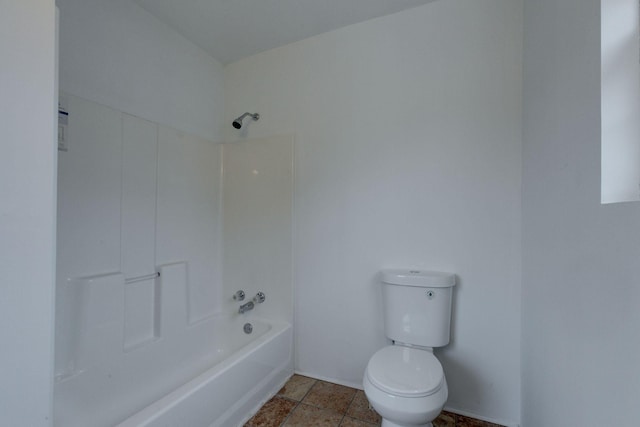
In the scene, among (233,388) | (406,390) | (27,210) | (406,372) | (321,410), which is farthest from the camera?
(321,410)

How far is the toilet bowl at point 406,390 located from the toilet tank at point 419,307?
0.18 meters

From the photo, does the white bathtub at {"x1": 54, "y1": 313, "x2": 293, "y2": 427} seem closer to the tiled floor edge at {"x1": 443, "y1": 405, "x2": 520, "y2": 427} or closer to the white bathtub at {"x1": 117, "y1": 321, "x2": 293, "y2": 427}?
the white bathtub at {"x1": 117, "y1": 321, "x2": 293, "y2": 427}

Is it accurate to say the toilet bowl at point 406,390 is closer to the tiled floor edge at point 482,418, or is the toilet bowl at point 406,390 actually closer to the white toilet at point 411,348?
the white toilet at point 411,348

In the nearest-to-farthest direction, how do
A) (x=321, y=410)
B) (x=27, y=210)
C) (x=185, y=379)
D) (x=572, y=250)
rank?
(x=27, y=210) → (x=572, y=250) → (x=321, y=410) → (x=185, y=379)

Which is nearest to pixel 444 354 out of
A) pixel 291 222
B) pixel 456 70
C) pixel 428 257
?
pixel 428 257

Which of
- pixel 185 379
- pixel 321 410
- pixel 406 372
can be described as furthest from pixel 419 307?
pixel 185 379

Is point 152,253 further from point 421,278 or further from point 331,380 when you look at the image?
point 421,278

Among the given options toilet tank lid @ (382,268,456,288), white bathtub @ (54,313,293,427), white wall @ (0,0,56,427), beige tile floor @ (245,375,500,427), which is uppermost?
white wall @ (0,0,56,427)

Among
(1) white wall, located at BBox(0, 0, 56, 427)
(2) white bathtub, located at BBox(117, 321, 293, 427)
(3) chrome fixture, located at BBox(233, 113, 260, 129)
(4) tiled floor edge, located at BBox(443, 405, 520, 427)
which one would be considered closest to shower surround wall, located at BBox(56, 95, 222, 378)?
(3) chrome fixture, located at BBox(233, 113, 260, 129)

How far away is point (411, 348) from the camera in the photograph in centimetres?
152

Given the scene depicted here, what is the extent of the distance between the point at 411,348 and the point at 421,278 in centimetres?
38

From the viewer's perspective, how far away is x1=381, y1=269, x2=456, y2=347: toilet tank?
153 cm

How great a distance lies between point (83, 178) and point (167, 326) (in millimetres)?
1014

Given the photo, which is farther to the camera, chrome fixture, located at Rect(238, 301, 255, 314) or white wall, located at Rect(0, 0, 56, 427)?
chrome fixture, located at Rect(238, 301, 255, 314)
